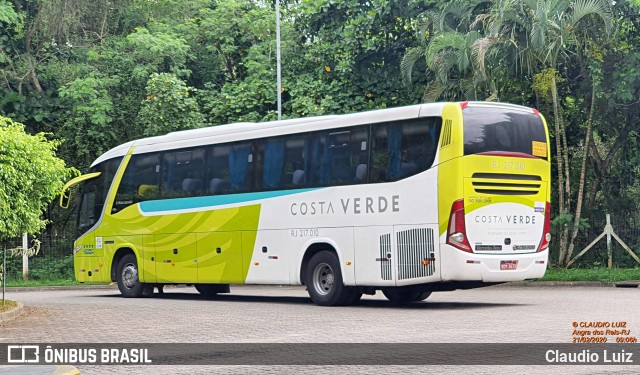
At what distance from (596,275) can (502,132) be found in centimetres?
976

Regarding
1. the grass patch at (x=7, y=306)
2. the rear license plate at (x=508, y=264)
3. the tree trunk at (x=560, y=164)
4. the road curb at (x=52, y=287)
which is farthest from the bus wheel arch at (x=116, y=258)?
the tree trunk at (x=560, y=164)

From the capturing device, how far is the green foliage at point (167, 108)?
37031 millimetres

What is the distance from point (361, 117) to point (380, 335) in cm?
677

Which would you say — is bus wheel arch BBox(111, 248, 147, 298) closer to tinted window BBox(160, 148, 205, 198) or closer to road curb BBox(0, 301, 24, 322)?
tinted window BBox(160, 148, 205, 198)

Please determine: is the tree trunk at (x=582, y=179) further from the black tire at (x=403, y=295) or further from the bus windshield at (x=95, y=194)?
the bus windshield at (x=95, y=194)

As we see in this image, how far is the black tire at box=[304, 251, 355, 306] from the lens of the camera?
2129 centimetres

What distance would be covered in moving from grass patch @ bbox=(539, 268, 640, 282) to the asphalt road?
6.81 feet

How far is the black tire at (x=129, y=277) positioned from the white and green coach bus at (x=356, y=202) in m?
0.49

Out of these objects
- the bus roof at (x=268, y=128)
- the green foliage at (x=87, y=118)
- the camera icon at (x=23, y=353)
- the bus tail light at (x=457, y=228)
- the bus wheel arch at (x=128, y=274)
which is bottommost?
the camera icon at (x=23, y=353)

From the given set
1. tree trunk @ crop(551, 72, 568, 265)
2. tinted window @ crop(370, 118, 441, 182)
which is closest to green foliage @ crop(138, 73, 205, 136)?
tree trunk @ crop(551, 72, 568, 265)

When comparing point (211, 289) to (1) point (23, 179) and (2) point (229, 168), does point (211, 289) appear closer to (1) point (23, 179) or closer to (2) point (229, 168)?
(2) point (229, 168)

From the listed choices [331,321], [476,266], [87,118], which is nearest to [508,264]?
[476,266]

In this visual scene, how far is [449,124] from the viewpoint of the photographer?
766 inches

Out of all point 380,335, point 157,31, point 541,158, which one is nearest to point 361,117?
point 541,158
